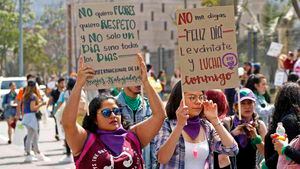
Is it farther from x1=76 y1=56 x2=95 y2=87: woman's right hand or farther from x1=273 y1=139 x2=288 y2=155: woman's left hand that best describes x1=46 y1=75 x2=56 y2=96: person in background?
x1=273 y1=139 x2=288 y2=155: woman's left hand

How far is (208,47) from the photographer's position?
6859 millimetres

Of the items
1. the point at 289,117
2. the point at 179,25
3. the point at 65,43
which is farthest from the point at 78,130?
the point at 65,43

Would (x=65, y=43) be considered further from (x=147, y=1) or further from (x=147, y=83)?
(x=147, y=83)

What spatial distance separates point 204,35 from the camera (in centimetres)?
684

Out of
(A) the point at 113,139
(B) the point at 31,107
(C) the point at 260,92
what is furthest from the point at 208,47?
(B) the point at 31,107

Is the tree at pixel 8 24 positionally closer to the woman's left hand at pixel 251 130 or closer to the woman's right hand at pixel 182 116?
the woman's left hand at pixel 251 130

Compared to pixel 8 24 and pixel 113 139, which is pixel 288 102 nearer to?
pixel 113 139

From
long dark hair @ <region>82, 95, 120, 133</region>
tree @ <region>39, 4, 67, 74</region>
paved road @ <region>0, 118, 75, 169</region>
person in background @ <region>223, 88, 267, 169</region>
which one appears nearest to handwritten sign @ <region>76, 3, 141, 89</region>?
long dark hair @ <region>82, 95, 120, 133</region>

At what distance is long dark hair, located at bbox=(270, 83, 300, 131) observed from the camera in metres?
6.82

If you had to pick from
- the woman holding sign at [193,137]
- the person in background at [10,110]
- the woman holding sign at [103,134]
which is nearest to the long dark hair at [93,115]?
the woman holding sign at [103,134]

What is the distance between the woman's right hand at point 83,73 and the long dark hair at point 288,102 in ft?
5.27

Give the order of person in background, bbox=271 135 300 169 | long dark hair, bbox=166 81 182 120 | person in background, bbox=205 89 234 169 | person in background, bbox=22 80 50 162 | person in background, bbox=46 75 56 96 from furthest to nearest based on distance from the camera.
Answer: person in background, bbox=46 75 56 96, person in background, bbox=22 80 50 162, person in background, bbox=205 89 234 169, long dark hair, bbox=166 81 182 120, person in background, bbox=271 135 300 169

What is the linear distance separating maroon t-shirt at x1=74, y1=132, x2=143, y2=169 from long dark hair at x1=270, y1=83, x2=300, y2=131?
139cm

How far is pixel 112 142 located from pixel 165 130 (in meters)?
0.59
